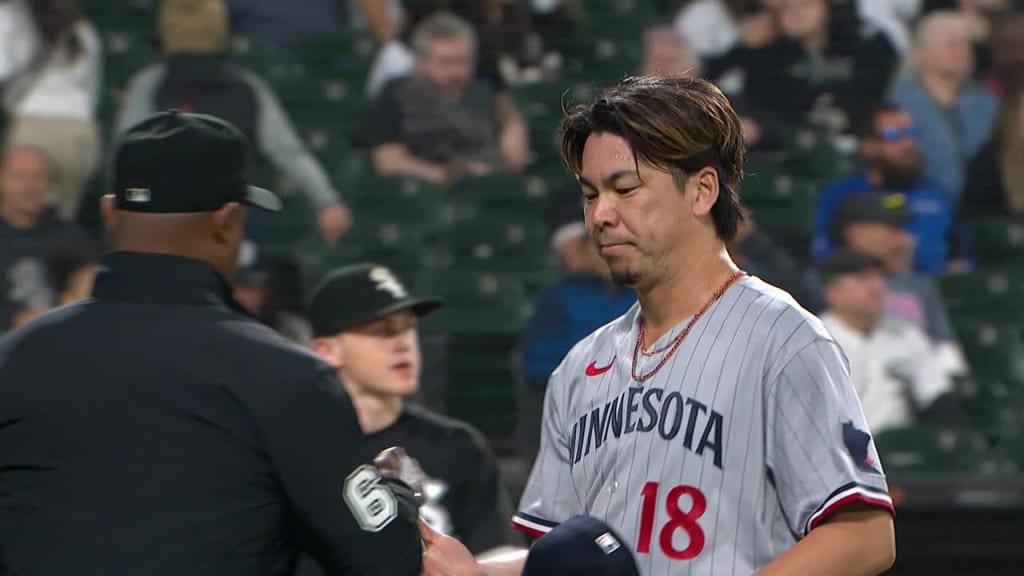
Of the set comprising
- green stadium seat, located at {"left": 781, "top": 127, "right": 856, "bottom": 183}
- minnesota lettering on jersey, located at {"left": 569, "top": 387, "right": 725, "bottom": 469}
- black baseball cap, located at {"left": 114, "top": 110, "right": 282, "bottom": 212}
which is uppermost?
black baseball cap, located at {"left": 114, "top": 110, "right": 282, "bottom": 212}

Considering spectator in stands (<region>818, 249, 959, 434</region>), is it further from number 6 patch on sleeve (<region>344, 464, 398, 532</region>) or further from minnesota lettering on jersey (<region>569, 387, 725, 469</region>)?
number 6 patch on sleeve (<region>344, 464, 398, 532</region>)

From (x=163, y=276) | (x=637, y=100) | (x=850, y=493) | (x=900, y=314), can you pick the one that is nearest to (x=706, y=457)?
(x=850, y=493)

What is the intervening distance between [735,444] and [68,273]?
3.97 metres

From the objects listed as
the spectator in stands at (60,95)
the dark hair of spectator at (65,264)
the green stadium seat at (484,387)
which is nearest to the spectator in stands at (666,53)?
the green stadium seat at (484,387)

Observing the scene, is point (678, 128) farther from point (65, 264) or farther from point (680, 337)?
point (65, 264)

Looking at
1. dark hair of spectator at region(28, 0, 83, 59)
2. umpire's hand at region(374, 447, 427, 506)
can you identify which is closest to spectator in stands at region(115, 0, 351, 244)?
dark hair of spectator at region(28, 0, 83, 59)

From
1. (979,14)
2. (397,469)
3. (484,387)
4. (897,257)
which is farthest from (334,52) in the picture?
(397,469)

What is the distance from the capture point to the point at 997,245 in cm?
684

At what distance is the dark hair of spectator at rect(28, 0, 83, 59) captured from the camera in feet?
21.5

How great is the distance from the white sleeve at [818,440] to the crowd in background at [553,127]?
3.50 meters

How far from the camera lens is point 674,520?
2.26m

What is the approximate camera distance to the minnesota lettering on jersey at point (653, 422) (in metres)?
2.25

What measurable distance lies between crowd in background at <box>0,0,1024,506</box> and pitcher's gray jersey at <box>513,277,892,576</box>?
3.37 m

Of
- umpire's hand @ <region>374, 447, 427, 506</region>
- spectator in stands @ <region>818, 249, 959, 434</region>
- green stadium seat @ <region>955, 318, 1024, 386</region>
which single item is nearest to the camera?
umpire's hand @ <region>374, 447, 427, 506</region>
